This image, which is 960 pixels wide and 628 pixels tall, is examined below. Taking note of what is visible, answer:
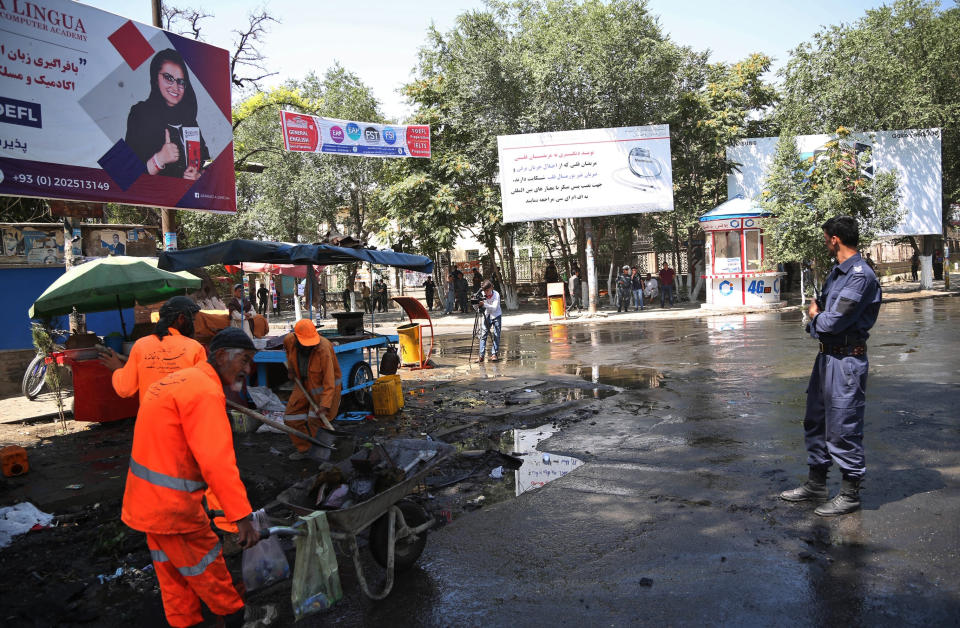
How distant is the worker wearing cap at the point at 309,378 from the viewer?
21.8 feet

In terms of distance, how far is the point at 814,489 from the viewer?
184 inches

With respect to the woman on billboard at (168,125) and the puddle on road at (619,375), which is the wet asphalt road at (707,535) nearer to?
the puddle on road at (619,375)

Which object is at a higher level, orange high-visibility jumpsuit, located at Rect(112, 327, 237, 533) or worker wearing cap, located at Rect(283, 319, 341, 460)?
orange high-visibility jumpsuit, located at Rect(112, 327, 237, 533)

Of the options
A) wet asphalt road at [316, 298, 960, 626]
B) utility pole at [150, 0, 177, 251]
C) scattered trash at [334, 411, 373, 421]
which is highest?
utility pole at [150, 0, 177, 251]

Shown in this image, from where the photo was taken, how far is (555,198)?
22.9m

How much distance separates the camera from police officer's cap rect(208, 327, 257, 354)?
3.47m

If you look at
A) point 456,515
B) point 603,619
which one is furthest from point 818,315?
point 456,515

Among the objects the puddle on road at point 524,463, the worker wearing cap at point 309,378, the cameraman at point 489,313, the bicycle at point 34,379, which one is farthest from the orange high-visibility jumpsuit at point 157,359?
the cameraman at point 489,313

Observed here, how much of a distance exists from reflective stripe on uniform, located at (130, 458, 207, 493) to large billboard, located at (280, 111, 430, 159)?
54.4 ft

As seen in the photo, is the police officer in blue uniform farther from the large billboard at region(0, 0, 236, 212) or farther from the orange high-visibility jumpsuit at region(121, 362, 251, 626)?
the large billboard at region(0, 0, 236, 212)

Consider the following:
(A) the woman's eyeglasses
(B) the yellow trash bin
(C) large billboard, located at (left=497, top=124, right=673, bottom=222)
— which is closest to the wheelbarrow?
(B) the yellow trash bin

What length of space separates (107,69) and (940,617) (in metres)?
12.0

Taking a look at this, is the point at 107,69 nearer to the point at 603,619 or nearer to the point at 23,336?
the point at 23,336

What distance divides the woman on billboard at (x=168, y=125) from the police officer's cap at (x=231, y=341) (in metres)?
8.53
